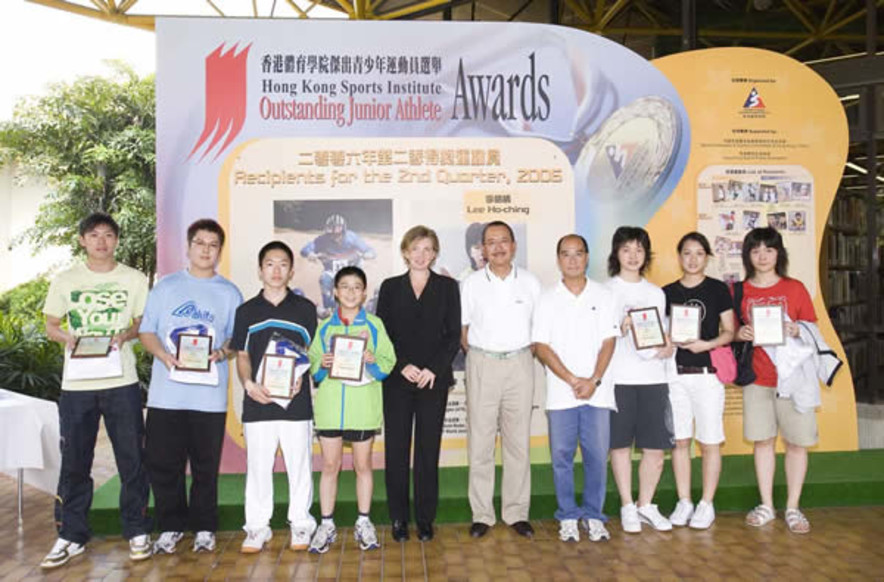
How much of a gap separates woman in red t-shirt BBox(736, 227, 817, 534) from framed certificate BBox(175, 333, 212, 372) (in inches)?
111

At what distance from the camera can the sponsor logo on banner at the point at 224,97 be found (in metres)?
4.29

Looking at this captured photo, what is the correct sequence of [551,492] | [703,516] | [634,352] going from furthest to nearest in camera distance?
[551,492] < [703,516] < [634,352]

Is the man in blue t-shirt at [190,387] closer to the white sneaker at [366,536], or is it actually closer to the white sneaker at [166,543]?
the white sneaker at [166,543]

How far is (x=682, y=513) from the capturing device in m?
3.71

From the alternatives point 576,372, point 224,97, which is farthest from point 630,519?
point 224,97

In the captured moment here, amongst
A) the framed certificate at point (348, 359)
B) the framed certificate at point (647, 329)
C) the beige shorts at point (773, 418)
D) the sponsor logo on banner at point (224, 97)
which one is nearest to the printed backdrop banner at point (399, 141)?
the sponsor logo on banner at point (224, 97)

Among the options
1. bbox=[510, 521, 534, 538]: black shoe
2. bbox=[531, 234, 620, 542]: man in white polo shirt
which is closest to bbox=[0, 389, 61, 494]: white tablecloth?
bbox=[510, 521, 534, 538]: black shoe

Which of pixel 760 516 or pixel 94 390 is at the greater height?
pixel 94 390

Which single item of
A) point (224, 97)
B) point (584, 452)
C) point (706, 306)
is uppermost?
point (224, 97)

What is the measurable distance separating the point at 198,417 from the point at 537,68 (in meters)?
3.03

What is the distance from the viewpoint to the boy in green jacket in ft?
10.9

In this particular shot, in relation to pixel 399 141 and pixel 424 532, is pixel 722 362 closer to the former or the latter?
pixel 424 532

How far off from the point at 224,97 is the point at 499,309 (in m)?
2.30

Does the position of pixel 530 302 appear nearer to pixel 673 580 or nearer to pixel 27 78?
pixel 673 580
